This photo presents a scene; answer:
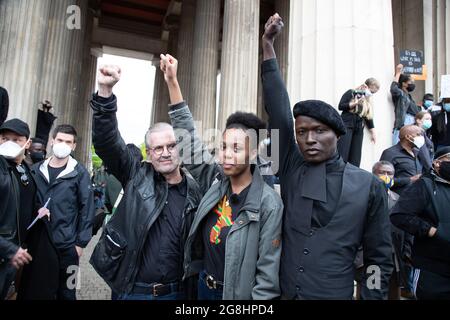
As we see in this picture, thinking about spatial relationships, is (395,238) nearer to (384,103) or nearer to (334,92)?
(384,103)

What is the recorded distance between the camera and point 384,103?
4.18 meters

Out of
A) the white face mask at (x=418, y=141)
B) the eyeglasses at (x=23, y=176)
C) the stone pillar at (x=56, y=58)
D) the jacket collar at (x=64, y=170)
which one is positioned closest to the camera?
the eyeglasses at (x=23, y=176)

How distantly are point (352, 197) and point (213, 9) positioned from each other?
1402 cm

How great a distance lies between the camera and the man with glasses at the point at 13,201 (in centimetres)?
267

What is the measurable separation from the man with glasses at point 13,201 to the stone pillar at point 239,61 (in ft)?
25.1

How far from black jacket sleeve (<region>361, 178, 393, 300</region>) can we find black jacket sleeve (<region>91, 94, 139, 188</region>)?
1.75 m

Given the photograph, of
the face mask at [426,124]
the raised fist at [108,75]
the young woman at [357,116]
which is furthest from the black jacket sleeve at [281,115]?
the face mask at [426,124]

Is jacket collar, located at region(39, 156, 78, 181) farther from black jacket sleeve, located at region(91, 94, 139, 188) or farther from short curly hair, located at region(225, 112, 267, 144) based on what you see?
short curly hair, located at region(225, 112, 267, 144)

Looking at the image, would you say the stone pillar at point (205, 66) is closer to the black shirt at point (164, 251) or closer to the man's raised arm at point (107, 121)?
the man's raised arm at point (107, 121)

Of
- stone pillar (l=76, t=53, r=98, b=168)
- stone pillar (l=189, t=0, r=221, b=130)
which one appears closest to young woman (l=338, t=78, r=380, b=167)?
stone pillar (l=189, t=0, r=221, b=130)

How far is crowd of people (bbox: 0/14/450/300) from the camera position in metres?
1.90

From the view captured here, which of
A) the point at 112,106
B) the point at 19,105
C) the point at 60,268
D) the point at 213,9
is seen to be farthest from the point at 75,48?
the point at 112,106
